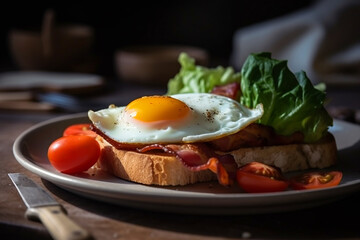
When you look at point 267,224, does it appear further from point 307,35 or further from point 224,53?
point 224,53

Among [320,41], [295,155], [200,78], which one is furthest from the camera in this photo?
[320,41]

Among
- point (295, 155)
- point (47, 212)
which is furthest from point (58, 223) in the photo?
point (295, 155)

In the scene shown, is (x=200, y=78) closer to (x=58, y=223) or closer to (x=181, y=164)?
(x=181, y=164)

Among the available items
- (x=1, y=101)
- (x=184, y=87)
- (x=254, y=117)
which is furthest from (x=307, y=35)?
(x=254, y=117)

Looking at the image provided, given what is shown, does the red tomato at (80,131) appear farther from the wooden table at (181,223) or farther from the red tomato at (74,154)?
the wooden table at (181,223)

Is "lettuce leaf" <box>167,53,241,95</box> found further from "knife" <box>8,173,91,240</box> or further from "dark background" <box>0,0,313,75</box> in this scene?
"dark background" <box>0,0,313,75</box>

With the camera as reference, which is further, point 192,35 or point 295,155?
point 192,35

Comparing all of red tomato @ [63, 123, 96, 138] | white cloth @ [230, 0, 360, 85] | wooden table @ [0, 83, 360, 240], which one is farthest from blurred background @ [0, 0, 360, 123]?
wooden table @ [0, 83, 360, 240]
